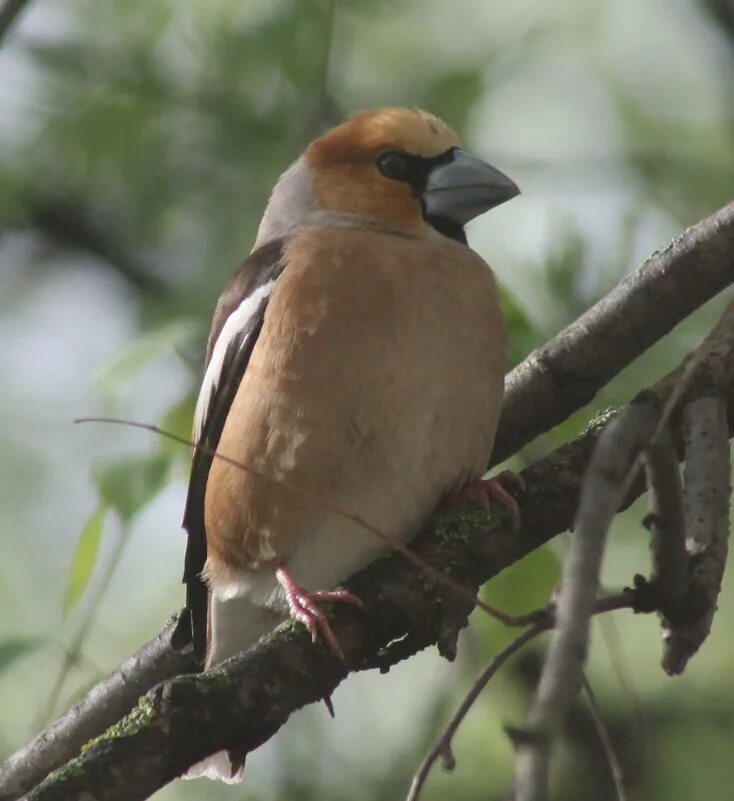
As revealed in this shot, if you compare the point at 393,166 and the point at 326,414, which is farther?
the point at 393,166

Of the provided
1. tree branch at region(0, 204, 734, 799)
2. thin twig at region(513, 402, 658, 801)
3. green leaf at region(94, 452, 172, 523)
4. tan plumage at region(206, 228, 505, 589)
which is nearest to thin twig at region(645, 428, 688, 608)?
thin twig at region(513, 402, 658, 801)

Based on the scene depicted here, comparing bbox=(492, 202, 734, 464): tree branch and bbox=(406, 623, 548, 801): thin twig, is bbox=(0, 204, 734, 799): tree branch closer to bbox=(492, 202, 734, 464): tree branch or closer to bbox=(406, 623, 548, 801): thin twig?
bbox=(492, 202, 734, 464): tree branch

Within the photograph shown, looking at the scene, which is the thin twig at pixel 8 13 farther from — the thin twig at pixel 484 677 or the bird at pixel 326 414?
the thin twig at pixel 484 677

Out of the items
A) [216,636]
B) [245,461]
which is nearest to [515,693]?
[216,636]

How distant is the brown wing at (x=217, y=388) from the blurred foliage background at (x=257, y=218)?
6.1 inches

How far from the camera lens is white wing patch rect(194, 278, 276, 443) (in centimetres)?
412

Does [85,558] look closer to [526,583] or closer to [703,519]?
[526,583]

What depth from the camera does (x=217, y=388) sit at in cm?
418

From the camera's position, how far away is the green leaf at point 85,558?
3.78 meters

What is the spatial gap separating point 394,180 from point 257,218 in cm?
219

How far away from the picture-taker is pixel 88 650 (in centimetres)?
747

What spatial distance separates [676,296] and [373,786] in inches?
127

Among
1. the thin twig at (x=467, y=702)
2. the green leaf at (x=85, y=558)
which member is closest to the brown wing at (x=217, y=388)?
the green leaf at (x=85, y=558)

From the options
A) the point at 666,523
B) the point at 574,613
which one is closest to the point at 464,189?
the point at 666,523
